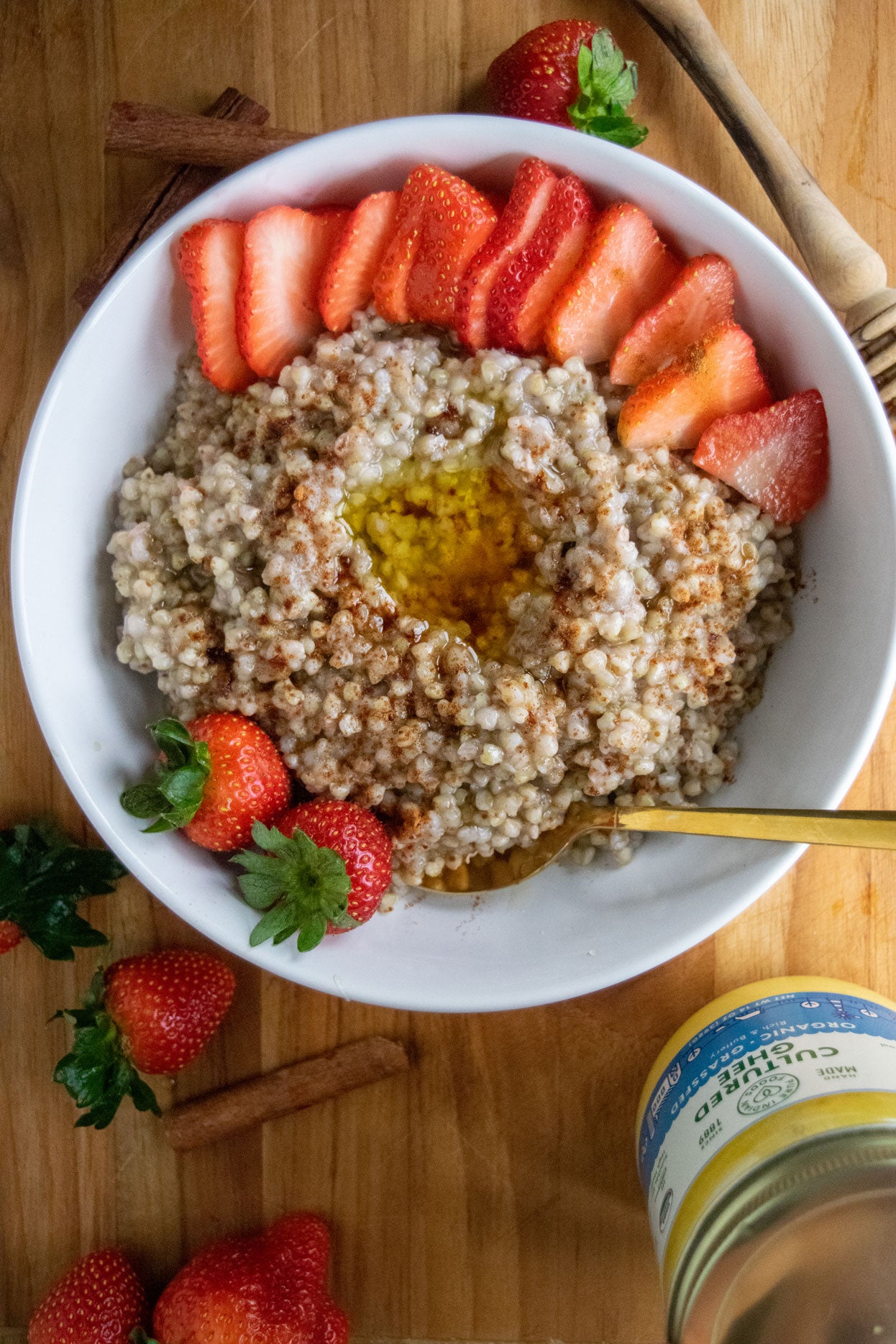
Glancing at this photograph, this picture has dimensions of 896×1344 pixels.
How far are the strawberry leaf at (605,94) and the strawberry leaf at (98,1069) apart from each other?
4.24 ft

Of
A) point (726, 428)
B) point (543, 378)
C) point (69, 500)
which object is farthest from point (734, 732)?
point (69, 500)

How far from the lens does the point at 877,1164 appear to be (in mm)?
1097

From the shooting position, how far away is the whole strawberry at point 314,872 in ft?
3.95

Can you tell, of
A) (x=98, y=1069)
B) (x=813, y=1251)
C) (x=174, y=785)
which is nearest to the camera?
(x=813, y=1251)

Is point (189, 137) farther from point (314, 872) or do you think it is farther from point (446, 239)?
point (314, 872)

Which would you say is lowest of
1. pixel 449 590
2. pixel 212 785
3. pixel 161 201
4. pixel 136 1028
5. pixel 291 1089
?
pixel 291 1089

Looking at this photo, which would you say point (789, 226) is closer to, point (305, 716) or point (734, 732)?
point (734, 732)

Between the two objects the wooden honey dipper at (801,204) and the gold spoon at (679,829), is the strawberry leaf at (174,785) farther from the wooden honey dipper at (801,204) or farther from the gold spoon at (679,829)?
the wooden honey dipper at (801,204)

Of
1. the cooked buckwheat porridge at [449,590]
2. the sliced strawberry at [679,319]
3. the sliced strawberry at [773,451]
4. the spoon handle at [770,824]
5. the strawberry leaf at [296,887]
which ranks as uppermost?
the sliced strawberry at [679,319]

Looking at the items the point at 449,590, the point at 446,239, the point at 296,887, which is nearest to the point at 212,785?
the point at 296,887

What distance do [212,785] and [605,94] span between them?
3.23 feet

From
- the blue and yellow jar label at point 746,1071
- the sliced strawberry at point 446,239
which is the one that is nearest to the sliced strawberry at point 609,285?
the sliced strawberry at point 446,239

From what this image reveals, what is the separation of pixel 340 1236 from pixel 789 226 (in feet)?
4.96

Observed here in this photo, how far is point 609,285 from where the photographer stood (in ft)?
4.13
